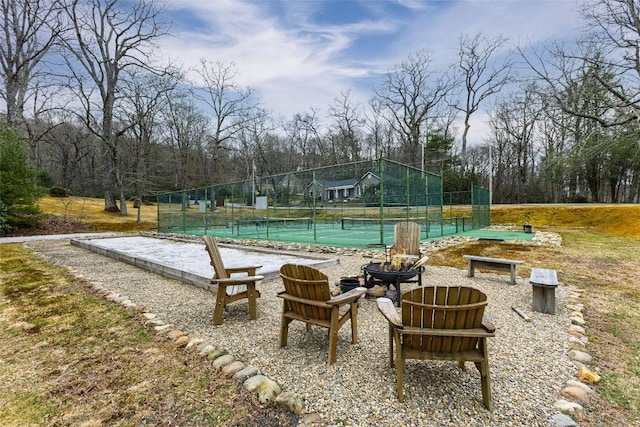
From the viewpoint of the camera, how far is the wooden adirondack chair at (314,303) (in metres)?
2.53

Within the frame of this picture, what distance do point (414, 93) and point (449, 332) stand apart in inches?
1345

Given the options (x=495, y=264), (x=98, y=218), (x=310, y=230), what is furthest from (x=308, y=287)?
(x=98, y=218)

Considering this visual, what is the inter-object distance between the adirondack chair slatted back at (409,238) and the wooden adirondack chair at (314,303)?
2879mm

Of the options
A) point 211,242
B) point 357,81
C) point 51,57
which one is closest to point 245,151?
point 357,81

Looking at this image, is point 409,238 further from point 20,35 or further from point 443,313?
point 20,35

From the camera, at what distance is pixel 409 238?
5.55 meters

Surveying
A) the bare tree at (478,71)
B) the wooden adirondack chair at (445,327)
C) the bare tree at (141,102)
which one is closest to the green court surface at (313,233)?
the wooden adirondack chair at (445,327)

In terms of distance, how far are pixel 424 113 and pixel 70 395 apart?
34.4 m

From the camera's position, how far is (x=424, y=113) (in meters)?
31.8

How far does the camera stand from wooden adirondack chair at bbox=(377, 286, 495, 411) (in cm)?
197

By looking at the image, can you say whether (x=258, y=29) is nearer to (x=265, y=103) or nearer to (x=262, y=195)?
(x=262, y=195)

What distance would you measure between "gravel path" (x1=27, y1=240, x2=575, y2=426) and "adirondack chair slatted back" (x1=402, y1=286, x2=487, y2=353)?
0.38 m

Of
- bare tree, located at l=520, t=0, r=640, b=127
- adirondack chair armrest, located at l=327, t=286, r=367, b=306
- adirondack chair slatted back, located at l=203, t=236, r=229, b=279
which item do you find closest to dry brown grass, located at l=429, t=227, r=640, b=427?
adirondack chair armrest, located at l=327, t=286, r=367, b=306

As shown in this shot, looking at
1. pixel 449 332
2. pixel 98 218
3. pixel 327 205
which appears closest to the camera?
pixel 449 332
